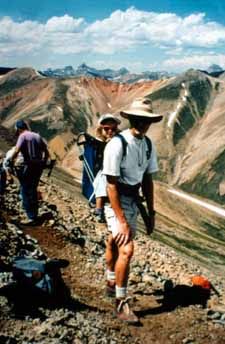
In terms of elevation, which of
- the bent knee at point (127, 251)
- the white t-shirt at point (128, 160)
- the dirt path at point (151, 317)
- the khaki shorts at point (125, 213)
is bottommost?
the dirt path at point (151, 317)

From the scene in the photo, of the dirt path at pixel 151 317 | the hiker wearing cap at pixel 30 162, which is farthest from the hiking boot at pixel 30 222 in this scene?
the dirt path at pixel 151 317

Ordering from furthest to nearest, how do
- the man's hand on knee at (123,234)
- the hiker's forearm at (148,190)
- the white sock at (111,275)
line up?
the white sock at (111,275)
the hiker's forearm at (148,190)
the man's hand on knee at (123,234)

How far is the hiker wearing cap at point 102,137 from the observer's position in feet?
27.6

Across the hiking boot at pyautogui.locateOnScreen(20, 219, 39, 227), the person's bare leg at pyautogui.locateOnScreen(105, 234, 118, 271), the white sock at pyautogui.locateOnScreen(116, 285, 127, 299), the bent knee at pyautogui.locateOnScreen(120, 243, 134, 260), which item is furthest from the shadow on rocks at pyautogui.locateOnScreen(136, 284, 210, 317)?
the hiking boot at pyautogui.locateOnScreen(20, 219, 39, 227)

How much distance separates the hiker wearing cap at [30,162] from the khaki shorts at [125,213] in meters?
5.37

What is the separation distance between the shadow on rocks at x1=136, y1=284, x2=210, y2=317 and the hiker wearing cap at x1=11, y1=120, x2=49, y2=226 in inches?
→ 191

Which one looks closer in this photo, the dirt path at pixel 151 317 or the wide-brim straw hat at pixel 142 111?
the wide-brim straw hat at pixel 142 111

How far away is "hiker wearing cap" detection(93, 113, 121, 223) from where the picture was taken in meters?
8.42

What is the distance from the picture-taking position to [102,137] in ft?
31.0

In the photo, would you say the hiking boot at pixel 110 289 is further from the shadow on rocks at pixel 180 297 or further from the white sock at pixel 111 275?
the shadow on rocks at pixel 180 297

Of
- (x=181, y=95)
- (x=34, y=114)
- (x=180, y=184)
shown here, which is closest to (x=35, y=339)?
(x=180, y=184)

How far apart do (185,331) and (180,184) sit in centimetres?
13618

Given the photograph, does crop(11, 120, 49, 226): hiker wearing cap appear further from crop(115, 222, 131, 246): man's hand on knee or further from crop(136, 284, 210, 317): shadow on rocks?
crop(115, 222, 131, 246): man's hand on knee

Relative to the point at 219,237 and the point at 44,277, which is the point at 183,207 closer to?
the point at 219,237
